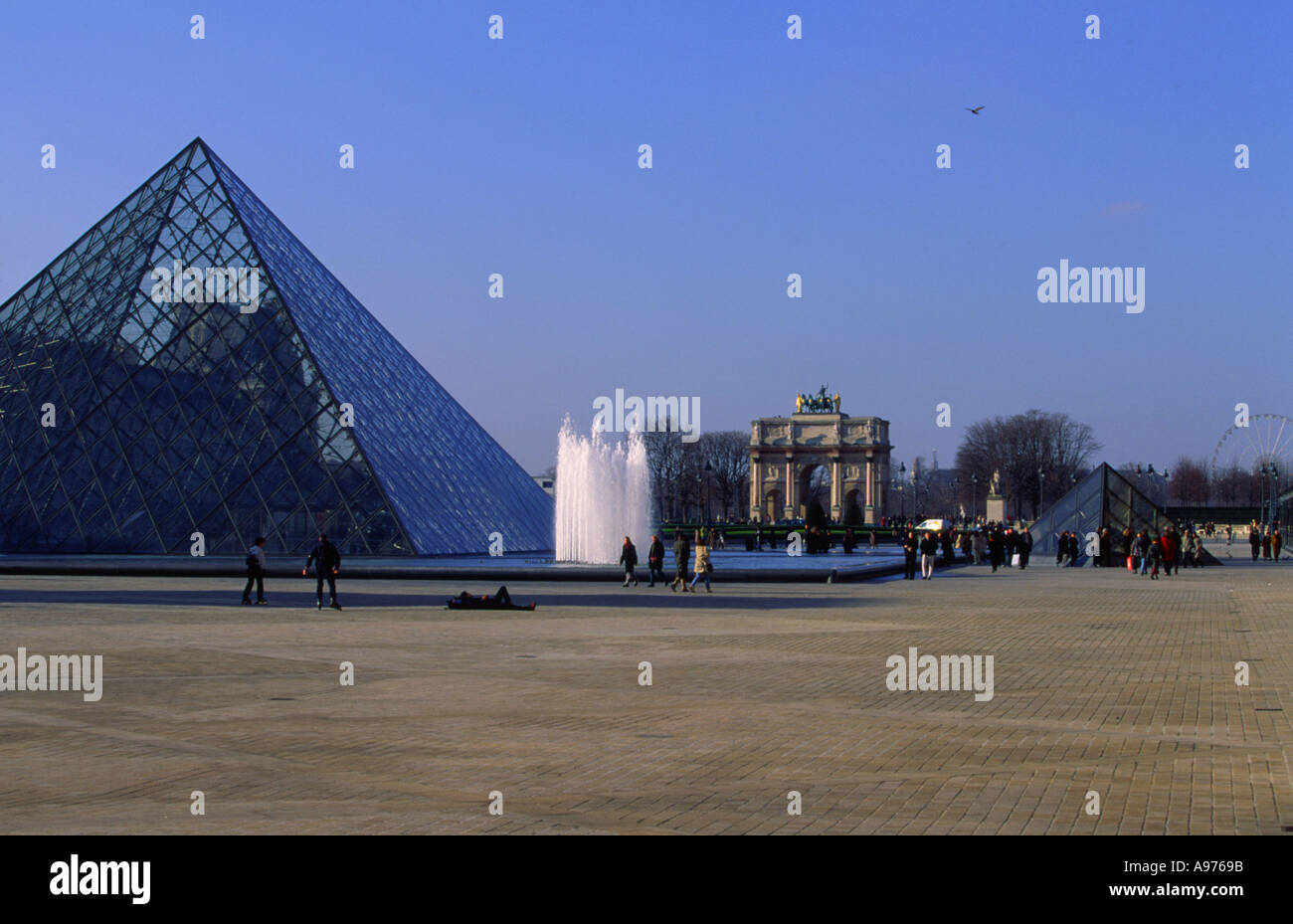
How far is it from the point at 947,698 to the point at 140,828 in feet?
22.2

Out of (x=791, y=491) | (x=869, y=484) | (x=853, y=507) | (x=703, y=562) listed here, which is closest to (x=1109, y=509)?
(x=703, y=562)

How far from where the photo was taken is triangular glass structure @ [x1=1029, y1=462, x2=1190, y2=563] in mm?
46875

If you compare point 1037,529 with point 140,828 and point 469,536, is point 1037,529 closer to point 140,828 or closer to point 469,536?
point 469,536

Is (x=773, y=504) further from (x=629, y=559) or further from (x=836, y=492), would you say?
(x=629, y=559)

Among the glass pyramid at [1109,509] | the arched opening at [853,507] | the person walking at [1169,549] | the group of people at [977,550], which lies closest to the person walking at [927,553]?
the group of people at [977,550]

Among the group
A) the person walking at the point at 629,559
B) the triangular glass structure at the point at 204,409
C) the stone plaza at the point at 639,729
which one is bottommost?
the stone plaza at the point at 639,729

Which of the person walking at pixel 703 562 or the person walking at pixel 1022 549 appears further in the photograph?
the person walking at pixel 1022 549

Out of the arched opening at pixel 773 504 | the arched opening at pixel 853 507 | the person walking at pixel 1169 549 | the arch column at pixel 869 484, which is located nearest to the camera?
the person walking at pixel 1169 549

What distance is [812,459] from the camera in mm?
135625

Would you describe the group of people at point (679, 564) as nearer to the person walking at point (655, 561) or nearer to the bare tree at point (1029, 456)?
the person walking at point (655, 561)

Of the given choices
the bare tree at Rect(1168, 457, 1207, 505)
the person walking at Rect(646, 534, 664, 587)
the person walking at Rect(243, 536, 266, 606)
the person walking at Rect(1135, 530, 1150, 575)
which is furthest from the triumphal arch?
the person walking at Rect(243, 536, 266, 606)

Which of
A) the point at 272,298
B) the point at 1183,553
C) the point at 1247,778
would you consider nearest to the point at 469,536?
the point at 272,298

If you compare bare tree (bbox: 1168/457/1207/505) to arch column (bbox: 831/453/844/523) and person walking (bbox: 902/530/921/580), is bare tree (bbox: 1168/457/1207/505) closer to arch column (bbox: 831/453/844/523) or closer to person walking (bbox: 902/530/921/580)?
arch column (bbox: 831/453/844/523)

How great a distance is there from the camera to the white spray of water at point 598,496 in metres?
42.1
